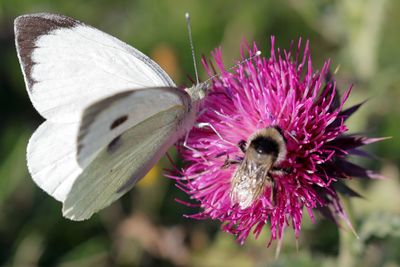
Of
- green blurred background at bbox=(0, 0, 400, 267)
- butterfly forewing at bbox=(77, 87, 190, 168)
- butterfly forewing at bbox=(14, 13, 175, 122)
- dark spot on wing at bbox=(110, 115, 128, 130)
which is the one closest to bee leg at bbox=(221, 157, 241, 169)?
butterfly forewing at bbox=(77, 87, 190, 168)

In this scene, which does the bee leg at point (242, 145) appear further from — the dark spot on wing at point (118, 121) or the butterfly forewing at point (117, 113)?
the dark spot on wing at point (118, 121)

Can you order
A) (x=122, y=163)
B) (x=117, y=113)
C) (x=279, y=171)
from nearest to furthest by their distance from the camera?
(x=117, y=113) → (x=279, y=171) → (x=122, y=163)

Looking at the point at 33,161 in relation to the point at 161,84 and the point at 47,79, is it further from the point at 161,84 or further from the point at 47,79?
the point at 161,84

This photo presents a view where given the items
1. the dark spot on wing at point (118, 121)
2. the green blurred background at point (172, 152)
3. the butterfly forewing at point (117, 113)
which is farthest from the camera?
the green blurred background at point (172, 152)

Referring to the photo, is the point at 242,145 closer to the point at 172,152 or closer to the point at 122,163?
the point at 122,163

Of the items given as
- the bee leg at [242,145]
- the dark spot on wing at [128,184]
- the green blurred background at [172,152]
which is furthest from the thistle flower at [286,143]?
the green blurred background at [172,152]

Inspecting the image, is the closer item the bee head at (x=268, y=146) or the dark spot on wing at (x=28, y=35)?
the bee head at (x=268, y=146)

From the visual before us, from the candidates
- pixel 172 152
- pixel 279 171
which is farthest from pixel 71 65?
pixel 172 152

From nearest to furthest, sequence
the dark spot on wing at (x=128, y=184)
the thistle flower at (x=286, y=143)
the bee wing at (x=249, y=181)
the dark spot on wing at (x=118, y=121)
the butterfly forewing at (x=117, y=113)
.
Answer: the butterfly forewing at (x=117, y=113)
the dark spot on wing at (x=118, y=121)
the bee wing at (x=249, y=181)
the thistle flower at (x=286, y=143)
the dark spot on wing at (x=128, y=184)
